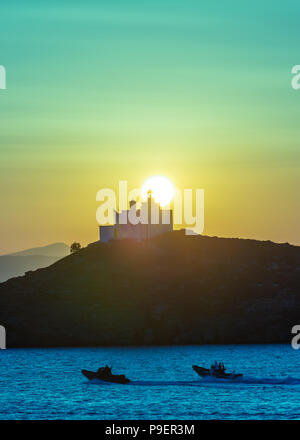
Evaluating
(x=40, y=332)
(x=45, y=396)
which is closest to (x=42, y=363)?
(x=40, y=332)

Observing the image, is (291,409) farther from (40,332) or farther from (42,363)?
(40,332)

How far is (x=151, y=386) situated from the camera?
380 ft

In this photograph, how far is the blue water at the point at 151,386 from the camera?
292ft

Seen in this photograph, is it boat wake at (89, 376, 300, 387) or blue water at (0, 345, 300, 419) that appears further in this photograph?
boat wake at (89, 376, 300, 387)

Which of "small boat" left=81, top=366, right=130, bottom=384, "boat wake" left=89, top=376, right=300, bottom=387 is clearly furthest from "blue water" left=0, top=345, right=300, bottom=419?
"small boat" left=81, top=366, right=130, bottom=384

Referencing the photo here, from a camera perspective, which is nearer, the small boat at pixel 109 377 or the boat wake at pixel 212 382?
the boat wake at pixel 212 382

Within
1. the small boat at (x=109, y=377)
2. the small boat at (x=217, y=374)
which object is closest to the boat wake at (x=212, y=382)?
the small boat at (x=217, y=374)

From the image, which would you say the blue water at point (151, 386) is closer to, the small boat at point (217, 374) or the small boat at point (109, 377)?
the small boat at point (217, 374)

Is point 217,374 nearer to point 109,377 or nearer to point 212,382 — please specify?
point 212,382

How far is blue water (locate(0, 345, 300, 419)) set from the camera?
88875 millimetres

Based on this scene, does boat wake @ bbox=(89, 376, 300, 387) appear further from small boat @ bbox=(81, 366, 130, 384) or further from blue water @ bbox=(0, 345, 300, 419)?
small boat @ bbox=(81, 366, 130, 384)

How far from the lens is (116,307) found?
19425 centimetres

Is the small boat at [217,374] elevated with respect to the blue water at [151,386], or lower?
elevated

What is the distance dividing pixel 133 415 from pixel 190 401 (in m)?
13.2
